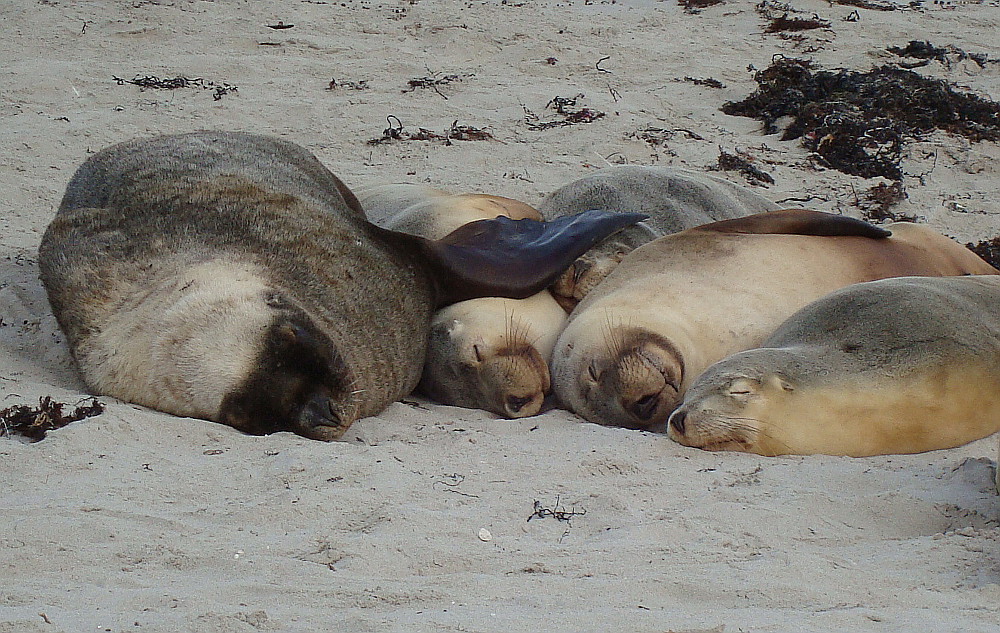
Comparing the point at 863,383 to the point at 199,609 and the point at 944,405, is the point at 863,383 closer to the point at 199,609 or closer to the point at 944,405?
the point at 944,405

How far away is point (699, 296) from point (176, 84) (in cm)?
489

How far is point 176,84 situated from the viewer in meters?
8.18

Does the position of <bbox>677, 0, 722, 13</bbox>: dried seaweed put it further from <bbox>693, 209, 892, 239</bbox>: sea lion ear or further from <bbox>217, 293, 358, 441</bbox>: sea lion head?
<bbox>217, 293, 358, 441</bbox>: sea lion head

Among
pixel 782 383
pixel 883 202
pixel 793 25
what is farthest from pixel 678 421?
pixel 793 25

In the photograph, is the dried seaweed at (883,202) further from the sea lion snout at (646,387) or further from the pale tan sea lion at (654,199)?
the sea lion snout at (646,387)

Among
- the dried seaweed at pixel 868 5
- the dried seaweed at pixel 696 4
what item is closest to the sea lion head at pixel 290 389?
the dried seaweed at pixel 696 4

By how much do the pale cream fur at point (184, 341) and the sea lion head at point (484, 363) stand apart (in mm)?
980

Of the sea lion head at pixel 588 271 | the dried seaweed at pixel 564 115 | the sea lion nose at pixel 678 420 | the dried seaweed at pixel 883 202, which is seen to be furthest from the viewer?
the dried seaweed at pixel 564 115

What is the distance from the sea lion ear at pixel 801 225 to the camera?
4.93 m

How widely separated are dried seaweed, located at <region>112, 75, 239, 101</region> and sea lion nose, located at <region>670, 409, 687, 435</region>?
17.0 feet

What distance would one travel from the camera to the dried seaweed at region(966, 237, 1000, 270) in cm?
603

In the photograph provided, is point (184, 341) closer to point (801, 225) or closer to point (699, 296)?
point (699, 296)

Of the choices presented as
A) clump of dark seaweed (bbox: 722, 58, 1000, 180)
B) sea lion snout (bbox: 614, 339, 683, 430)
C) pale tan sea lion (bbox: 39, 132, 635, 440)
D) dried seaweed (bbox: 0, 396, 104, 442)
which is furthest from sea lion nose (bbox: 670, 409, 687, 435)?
clump of dark seaweed (bbox: 722, 58, 1000, 180)

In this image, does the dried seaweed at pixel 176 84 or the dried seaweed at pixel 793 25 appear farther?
the dried seaweed at pixel 793 25
